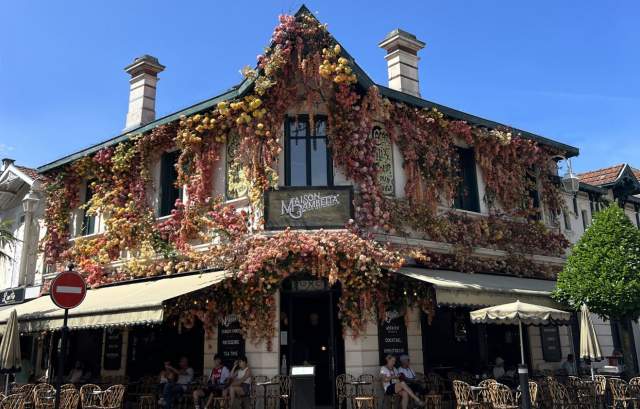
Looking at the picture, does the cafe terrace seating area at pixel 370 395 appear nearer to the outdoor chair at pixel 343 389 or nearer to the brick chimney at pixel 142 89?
the outdoor chair at pixel 343 389

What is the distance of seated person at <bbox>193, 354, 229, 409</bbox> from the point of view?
11828mm

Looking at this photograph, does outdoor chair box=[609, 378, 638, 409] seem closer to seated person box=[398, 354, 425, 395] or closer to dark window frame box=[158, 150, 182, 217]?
seated person box=[398, 354, 425, 395]

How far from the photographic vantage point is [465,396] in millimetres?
10906

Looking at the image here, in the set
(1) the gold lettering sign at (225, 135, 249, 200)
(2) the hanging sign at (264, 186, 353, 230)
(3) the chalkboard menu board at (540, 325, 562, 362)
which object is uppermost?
(1) the gold lettering sign at (225, 135, 249, 200)

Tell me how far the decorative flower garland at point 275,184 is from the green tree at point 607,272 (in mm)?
2006

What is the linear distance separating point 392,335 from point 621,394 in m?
4.68

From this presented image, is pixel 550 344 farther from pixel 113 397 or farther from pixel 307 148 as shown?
Answer: pixel 113 397

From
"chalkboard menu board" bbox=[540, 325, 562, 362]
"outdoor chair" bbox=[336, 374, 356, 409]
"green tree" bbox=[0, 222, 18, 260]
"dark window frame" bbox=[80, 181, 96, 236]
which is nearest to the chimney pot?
"green tree" bbox=[0, 222, 18, 260]

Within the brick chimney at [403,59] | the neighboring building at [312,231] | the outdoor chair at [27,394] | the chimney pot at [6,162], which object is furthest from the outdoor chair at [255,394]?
the chimney pot at [6,162]

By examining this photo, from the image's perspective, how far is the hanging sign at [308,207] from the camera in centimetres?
1256

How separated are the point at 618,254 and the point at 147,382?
36.3ft

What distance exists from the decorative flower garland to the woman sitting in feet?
2.37

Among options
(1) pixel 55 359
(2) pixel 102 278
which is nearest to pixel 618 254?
(2) pixel 102 278

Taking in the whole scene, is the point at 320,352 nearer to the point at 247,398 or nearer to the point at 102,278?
the point at 247,398
